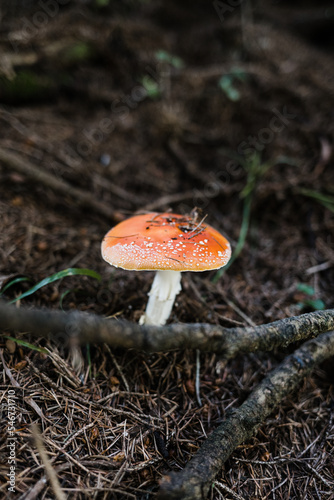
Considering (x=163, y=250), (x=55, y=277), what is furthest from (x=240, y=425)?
(x=55, y=277)

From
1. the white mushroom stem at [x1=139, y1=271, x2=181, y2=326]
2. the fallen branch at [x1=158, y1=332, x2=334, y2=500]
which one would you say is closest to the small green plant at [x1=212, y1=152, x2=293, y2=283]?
the white mushroom stem at [x1=139, y1=271, x2=181, y2=326]

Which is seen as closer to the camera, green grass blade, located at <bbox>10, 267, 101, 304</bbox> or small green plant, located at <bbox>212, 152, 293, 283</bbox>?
green grass blade, located at <bbox>10, 267, 101, 304</bbox>

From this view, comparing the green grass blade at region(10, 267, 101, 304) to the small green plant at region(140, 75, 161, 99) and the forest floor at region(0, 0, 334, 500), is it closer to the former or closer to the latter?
the forest floor at region(0, 0, 334, 500)

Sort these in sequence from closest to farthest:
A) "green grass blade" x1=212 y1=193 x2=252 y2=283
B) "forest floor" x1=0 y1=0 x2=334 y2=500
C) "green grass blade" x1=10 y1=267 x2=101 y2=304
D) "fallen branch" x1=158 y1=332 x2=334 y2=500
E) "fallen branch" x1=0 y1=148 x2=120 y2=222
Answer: "fallen branch" x1=158 y1=332 x2=334 y2=500
"forest floor" x1=0 y1=0 x2=334 y2=500
"green grass blade" x1=10 y1=267 x2=101 y2=304
"green grass blade" x1=212 y1=193 x2=252 y2=283
"fallen branch" x1=0 y1=148 x2=120 y2=222

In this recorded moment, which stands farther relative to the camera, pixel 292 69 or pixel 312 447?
pixel 292 69

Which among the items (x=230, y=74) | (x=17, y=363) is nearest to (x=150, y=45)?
(x=230, y=74)

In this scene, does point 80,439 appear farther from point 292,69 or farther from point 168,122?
point 292,69
